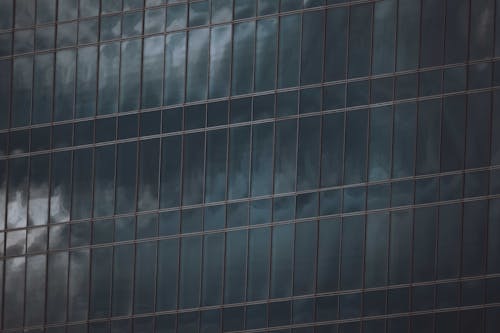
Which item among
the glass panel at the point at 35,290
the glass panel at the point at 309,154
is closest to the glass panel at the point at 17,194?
the glass panel at the point at 35,290

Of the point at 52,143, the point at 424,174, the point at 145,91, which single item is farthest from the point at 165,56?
the point at 424,174

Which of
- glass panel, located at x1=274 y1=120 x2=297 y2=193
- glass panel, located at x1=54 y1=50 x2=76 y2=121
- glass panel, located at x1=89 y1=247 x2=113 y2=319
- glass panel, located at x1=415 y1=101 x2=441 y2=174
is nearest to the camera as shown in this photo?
glass panel, located at x1=415 y1=101 x2=441 y2=174

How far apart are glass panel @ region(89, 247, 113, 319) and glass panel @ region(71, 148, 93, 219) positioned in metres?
1.99

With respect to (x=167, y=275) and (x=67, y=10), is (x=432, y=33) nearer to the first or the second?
(x=167, y=275)

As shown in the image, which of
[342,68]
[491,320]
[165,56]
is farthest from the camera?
[165,56]

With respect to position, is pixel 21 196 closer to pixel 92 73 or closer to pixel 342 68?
pixel 92 73

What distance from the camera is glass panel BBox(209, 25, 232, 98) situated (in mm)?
72188

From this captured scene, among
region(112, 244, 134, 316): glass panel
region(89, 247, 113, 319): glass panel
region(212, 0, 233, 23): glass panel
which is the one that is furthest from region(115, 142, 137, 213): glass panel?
region(212, 0, 233, 23): glass panel

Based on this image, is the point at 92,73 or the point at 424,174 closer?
the point at 424,174

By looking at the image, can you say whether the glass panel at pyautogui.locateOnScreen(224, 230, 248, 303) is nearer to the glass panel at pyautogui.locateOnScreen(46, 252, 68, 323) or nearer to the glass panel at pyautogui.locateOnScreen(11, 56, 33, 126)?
the glass panel at pyautogui.locateOnScreen(46, 252, 68, 323)

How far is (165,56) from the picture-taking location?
74312 millimetres

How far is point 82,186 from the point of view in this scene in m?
75.2

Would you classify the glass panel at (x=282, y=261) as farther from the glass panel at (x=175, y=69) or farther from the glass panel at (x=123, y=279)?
the glass panel at (x=175, y=69)

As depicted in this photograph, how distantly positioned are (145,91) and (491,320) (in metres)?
19.5
